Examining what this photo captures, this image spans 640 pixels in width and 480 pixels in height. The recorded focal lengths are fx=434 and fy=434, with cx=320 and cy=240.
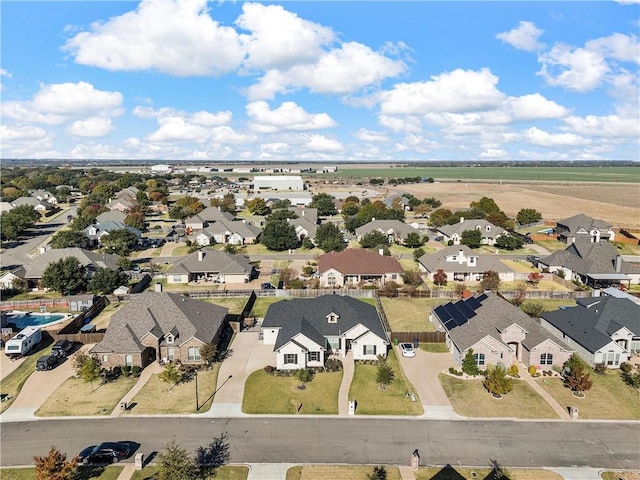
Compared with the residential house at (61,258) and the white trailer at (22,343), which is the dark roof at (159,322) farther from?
the residential house at (61,258)

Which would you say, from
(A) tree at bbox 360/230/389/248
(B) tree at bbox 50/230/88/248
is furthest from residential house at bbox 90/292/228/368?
(A) tree at bbox 360/230/389/248

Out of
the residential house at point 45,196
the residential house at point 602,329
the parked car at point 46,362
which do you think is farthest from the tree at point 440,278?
the residential house at point 45,196

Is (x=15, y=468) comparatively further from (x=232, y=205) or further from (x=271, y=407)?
(x=232, y=205)

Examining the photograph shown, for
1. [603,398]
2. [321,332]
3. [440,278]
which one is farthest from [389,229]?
[603,398]

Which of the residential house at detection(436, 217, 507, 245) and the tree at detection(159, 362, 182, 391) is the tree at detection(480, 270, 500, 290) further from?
the tree at detection(159, 362, 182, 391)

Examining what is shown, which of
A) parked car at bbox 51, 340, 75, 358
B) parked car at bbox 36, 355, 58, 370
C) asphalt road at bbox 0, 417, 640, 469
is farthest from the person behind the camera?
parked car at bbox 51, 340, 75, 358

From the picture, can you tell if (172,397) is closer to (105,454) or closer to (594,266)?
(105,454)
